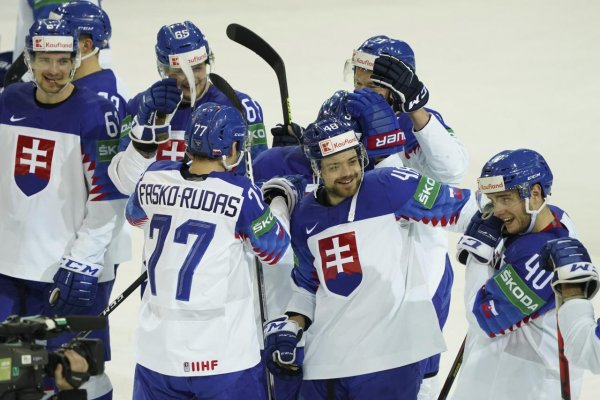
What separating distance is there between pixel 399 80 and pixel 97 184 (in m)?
1.20

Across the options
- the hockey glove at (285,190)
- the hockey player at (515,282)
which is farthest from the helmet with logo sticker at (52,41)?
the hockey player at (515,282)

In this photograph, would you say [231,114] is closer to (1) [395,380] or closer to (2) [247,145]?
(2) [247,145]

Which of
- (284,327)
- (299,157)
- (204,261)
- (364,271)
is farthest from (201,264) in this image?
(299,157)

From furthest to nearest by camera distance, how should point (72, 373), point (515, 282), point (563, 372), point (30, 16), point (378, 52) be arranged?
point (30, 16) < point (378, 52) < point (515, 282) < point (563, 372) < point (72, 373)

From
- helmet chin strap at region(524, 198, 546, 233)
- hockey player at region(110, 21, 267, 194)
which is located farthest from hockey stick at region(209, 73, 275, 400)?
helmet chin strap at region(524, 198, 546, 233)

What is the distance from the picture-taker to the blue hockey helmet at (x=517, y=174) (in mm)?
4238

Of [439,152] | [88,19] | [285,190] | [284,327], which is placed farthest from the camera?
[88,19]

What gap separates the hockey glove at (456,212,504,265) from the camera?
168 inches

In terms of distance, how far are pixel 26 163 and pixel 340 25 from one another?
877cm

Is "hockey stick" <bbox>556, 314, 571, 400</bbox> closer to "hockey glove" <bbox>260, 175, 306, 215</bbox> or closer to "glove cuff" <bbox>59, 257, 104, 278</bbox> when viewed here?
"hockey glove" <bbox>260, 175, 306, 215</bbox>

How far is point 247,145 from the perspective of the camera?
4.44m

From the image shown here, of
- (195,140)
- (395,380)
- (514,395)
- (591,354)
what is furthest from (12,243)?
(591,354)

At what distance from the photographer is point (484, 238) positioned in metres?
4.28

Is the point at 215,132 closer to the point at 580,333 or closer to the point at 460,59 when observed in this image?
the point at 580,333
